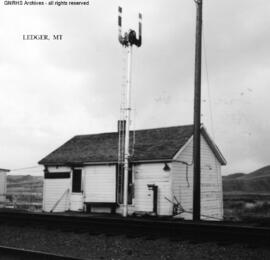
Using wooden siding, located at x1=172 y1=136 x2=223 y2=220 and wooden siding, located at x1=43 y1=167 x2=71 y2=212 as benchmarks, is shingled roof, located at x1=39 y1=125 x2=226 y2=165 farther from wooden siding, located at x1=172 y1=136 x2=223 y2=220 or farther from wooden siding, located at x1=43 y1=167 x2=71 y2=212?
wooden siding, located at x1=43 y1=167 x2=71 y2=212

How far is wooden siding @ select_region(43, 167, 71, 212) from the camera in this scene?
21.8m

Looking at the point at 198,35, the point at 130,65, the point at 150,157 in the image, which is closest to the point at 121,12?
the point at 130,65

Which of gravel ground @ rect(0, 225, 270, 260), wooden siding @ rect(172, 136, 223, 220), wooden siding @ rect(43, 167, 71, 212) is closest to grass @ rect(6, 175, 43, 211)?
wooden siding @ rect(43, 167, 71, 212)

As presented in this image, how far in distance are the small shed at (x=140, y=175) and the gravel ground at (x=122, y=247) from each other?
8.27 metres

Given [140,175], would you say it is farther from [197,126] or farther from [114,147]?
[197,126]

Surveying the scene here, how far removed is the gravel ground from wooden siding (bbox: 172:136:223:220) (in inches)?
353

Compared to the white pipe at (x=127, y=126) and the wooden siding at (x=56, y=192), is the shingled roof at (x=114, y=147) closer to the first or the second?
the wooden siding at (x=56, y=192)

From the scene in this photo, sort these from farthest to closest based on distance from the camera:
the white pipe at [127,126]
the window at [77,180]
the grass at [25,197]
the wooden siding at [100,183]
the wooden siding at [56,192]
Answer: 1. the grass at [25,197]
2. the wooden siding at [56,192]
3. the window at [77,180]
4. the wooden siding at [100,183]
5. the white pipe at [127,126]

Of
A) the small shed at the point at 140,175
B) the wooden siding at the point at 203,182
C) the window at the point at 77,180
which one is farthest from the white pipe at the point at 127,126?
the window at the point at 77,180

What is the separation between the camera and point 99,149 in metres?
22.2

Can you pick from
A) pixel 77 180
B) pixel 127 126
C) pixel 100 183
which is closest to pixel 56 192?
pixel 77 180

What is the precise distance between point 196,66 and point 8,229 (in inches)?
348

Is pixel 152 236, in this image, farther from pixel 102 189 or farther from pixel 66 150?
pixel 66 150

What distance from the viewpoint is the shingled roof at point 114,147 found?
19.3 meters
